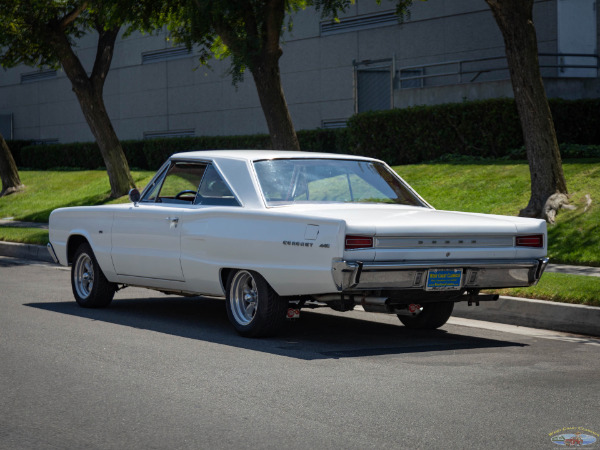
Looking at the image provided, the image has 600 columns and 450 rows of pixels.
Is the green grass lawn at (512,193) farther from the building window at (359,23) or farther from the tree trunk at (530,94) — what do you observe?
the building window at (359,23)

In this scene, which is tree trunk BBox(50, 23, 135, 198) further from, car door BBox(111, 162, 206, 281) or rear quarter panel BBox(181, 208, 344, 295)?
rear quarter panel BBox(181, 208, 344, 295)

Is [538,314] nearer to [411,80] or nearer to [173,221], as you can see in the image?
[173,221]

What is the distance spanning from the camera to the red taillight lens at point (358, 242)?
7.33m

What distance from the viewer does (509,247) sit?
26.3 feet

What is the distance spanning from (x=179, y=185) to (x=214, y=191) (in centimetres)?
69

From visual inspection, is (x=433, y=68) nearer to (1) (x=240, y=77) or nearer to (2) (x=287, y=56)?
(2) (x=287, y=56)

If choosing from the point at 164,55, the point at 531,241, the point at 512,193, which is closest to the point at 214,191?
the point at 531,241

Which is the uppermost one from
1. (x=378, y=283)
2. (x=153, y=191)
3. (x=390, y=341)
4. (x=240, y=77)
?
(x=240, y=77)

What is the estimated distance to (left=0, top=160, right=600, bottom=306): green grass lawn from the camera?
1011cm

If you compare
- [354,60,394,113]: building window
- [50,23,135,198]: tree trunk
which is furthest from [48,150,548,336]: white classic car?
[354,60,394,113]: building window

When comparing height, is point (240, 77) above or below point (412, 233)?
above

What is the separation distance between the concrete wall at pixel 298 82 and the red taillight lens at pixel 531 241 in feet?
42.3

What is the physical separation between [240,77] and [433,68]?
423 inches

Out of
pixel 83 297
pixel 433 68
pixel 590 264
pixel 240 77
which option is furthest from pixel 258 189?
pixel 433 68
